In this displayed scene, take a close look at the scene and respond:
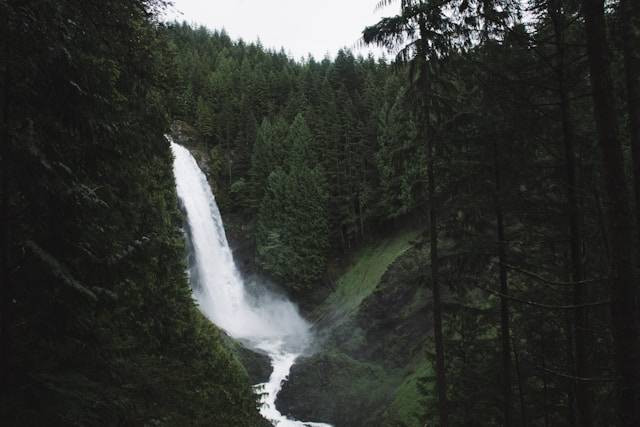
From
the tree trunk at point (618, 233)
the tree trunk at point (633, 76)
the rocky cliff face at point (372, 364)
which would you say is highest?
the tree trunk at point (633, 76)

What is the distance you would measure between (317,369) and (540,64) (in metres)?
25.0

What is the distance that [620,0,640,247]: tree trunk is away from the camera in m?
6.10

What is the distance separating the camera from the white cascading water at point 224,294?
122 feet

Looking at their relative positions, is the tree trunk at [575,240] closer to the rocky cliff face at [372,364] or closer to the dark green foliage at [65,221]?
the dark green foliage at [65,221]

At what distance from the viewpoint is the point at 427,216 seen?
42.2 ft

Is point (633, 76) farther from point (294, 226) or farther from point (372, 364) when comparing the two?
point (294, 226)

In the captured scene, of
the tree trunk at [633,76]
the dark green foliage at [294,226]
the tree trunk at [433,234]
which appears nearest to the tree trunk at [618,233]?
the tree trunk at [633,76]

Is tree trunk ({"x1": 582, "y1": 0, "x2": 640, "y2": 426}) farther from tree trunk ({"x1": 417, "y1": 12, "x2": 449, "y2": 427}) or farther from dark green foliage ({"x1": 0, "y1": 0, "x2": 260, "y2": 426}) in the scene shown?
tree trunk ({"x1": 417, "y1": 12, "x2": 449, "y2": 427})

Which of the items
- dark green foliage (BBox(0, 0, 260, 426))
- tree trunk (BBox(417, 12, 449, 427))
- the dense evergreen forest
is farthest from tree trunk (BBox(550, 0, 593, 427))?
dark green foliage (BBox(0, 0, 260, 426))

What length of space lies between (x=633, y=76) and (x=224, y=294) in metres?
36.5

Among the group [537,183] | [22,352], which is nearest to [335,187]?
[537,183]

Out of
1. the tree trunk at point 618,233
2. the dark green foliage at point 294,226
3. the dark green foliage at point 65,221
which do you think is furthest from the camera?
the dark green foliage at point 294,226

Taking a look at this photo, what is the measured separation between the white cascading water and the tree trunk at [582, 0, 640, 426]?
31.6 metres

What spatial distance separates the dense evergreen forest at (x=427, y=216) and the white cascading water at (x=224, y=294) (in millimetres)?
13099
